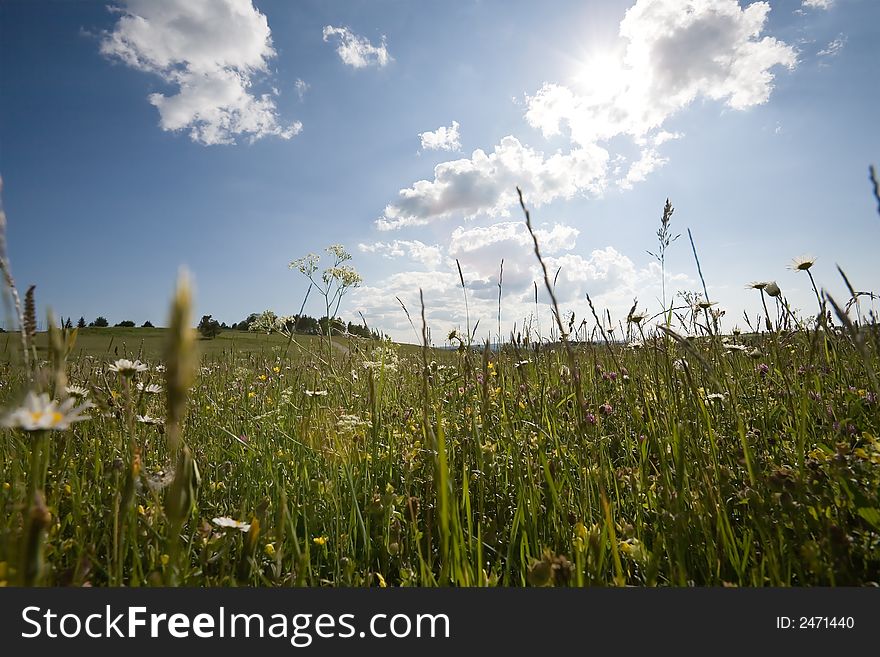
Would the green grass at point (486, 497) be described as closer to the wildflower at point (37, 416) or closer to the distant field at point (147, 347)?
the wildflower at point (37, 416)

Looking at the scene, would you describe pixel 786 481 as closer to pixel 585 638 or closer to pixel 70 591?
pixel 585 638

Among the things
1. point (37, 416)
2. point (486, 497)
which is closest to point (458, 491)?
point (486, 497)

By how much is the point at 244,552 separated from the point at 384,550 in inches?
27.4

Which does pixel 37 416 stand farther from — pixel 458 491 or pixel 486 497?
pixel 486 497

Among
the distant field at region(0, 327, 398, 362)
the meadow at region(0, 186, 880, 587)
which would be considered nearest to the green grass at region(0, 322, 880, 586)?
the meadow at region(0, 186, 880, 587)

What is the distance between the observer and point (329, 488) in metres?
2.04

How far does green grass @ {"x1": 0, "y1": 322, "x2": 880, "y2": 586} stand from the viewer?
1309 mm

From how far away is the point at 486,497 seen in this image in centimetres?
220

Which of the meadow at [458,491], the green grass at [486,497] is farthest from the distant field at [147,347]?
the green grass at [486,497]

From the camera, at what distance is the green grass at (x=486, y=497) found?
1309mm

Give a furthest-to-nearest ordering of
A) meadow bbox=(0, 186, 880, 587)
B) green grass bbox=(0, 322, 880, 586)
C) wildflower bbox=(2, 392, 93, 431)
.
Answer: green grass bbox=(0, 322, 880, 586), meadow bbox=(0, 186, 880, 587), wildflower bbox=(2, 392, 93, 431)

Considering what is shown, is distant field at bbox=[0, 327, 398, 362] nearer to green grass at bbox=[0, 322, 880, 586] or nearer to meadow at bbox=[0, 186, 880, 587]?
meadow at bbox=[0, 186, 880, 587]

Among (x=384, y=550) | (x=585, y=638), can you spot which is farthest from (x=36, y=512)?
(x=384, y=550)

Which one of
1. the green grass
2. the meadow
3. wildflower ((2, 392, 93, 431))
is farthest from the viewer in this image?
the green grass
